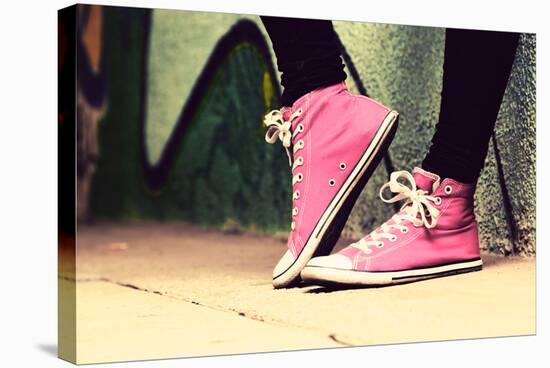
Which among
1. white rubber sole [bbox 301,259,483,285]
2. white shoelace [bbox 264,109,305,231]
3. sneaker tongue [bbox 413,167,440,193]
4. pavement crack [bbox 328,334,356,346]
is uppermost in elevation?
white shoelace [bbox 264,109,305,231]

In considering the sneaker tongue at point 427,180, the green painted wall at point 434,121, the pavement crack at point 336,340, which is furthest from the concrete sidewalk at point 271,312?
the sneaker tongue at point 427,180

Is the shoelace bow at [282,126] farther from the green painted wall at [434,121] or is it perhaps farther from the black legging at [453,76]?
the green painted wall at [434,121]

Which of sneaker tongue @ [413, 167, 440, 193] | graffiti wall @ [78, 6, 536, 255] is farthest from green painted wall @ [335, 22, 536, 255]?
sneaker tongue @ [413, 167, 440, 193]

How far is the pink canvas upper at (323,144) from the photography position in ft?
6.59

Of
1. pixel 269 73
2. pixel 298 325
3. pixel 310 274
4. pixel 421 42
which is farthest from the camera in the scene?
pixel 269 73

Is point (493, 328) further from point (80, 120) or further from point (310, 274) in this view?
point (80, 120)

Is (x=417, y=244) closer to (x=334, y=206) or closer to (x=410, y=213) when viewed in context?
(x=410, y=213)

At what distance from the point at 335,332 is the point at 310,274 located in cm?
17

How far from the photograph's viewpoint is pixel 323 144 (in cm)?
202

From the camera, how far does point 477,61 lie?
214 centimetres

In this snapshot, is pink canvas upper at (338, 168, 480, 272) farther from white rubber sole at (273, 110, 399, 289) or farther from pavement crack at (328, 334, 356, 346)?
pavement crack at (328, 334, 356, 346)

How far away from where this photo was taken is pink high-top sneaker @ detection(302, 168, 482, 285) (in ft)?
6.47

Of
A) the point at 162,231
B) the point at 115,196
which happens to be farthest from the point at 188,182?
the point at 115,196

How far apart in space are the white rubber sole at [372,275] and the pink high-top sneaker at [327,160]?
0.15ft
